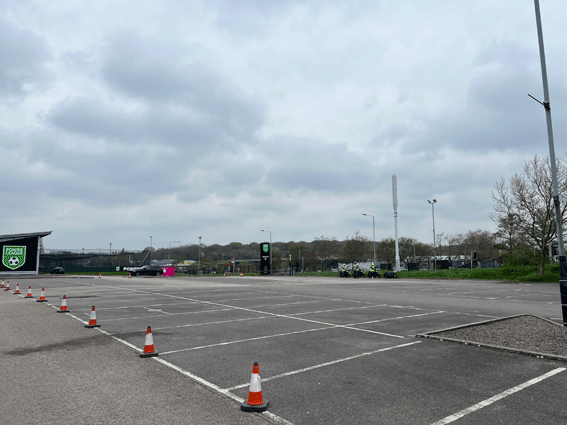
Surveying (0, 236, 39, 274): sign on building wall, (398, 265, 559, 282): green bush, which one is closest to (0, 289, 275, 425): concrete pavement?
(398, 265, 559, 282): green bush

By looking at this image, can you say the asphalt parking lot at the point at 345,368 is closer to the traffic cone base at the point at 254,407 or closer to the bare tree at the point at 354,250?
the traffic cone base at the point at 254,407

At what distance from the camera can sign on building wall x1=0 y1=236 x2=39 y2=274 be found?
180ft

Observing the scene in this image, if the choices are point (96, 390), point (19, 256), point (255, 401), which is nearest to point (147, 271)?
point (19, 256)

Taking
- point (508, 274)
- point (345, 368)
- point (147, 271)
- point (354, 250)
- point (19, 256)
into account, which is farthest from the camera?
point (354, 250)

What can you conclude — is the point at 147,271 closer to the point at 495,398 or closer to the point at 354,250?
the point at 354,250

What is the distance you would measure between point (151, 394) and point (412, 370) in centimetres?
423

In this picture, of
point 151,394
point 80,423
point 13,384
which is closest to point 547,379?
point 151,394

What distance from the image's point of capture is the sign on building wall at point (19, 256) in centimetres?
5497

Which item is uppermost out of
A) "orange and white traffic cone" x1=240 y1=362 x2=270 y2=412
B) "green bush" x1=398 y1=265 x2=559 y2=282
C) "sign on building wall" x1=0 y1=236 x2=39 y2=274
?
"sign on building wall" x1=0 y1=236 x2=39 y2=274

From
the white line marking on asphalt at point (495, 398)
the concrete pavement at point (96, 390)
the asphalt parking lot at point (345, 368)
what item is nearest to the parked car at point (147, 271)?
the asphalt parking lot at point (345, 368)

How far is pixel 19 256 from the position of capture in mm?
55969

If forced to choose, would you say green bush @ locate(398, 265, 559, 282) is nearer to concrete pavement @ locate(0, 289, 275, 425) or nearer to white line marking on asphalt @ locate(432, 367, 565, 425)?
white line marking on asphalt @ locate(432, 367, 565, 425)

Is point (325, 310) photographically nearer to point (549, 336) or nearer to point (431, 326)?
point (431, 326)

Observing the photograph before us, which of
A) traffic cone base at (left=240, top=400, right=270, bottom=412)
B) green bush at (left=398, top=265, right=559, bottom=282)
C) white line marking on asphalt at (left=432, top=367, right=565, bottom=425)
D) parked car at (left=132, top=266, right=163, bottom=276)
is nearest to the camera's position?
white line marking on asphalt at (left=432, top=367, right=565, bottom=425)
